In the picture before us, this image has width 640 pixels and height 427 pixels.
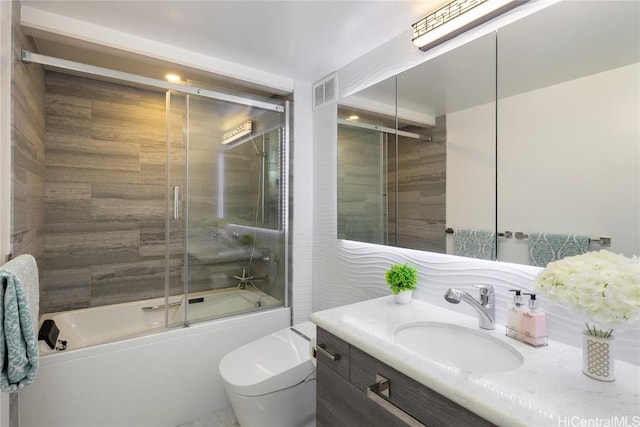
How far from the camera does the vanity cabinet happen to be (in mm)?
Result: 873

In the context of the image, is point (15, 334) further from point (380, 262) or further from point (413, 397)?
point (380, 262)

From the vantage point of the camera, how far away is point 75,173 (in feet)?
7.93

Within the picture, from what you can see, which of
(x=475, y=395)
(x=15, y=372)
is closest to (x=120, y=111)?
(x=15, y=372)

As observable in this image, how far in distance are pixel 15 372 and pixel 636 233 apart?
226 cm

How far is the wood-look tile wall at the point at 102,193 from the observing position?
2357mm

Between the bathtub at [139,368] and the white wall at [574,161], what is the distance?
6.15ft

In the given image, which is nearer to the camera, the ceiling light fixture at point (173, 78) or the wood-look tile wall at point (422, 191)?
the wood-look tile wall at point (422, 191)

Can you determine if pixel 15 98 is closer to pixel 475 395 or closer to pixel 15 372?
pixel 15 372

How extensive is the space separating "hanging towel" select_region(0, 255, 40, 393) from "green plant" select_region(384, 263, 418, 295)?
61.9 inches

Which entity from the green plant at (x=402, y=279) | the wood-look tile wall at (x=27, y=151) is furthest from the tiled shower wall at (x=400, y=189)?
the wood-look tile wall at (x=27, y=151)

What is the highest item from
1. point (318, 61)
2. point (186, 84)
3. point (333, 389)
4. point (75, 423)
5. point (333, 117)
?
point (318, 61)

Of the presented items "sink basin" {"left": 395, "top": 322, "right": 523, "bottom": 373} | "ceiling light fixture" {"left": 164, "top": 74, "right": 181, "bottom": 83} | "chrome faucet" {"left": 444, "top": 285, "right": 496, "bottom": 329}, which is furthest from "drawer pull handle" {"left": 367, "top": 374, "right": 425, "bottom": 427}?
"ceiling light fixture" {"left": 164, "top": 74, "right": 181, "bottom": 83}

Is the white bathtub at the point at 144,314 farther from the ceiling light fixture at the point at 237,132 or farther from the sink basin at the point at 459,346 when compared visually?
the sink basin at the point at 459,346

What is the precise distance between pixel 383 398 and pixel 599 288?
72cm
